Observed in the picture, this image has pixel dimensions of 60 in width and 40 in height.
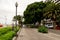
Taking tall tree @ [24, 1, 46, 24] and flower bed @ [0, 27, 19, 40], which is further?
tall tree @ [24, 1, 46, 24]

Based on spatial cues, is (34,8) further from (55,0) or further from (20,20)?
(55,0)

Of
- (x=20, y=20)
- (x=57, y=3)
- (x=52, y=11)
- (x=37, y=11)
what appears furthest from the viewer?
(x=20, y=20)

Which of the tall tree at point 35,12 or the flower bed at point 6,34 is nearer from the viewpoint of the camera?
the flower bed at point 6,34

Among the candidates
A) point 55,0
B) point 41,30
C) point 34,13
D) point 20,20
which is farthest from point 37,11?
point 55,0

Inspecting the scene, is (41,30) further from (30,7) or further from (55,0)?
(30,7)

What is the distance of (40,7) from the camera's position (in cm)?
7988

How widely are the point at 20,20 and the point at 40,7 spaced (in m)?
44.4

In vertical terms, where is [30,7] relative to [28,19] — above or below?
above

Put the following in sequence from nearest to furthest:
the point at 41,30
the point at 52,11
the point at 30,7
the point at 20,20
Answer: the point at 41,30 → the point at 52,11 → the point at 30,7 → the point at 20,20

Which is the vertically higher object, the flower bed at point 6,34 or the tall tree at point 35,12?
the tall tree at point 35,12

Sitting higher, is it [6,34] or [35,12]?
[35,12]

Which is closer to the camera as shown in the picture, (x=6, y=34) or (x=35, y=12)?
(x=6, y=34)

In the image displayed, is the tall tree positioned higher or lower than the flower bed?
higher

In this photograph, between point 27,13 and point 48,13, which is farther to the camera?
point 27,13
